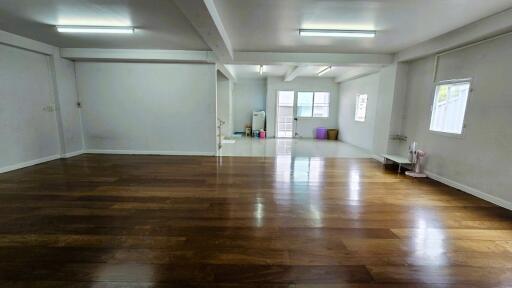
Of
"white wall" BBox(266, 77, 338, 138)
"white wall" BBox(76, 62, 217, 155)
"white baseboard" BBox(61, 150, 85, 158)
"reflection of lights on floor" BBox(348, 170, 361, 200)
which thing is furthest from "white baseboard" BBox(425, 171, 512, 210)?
"white baseboard" BBox(61, 150, 85, 158)

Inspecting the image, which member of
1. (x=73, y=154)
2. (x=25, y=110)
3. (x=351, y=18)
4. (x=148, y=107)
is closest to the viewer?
(x=351, y=18)

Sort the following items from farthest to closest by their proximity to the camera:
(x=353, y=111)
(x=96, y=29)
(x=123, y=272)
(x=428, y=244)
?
(x=353, y=111), (x=96, y=29), (x=428, y=244), (x=123, y=272)

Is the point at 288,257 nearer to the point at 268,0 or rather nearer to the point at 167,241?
the point at 167,241

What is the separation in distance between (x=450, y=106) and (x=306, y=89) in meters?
6.26

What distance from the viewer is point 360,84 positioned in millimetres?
7988

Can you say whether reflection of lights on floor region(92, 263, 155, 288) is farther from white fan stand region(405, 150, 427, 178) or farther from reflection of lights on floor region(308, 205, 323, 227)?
white fan stand region(405, 150, 427, 178)

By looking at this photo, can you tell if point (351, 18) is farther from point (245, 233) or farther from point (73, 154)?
point (73, 154)

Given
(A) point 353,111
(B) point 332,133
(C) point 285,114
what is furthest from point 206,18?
(B) point 332,133

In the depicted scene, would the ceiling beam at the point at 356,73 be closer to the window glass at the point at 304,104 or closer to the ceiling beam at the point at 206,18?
the window glass at the point at 304,104

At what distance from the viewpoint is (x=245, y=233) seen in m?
2.31

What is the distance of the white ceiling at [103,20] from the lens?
2973mm

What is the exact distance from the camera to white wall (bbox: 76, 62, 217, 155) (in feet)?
18.8

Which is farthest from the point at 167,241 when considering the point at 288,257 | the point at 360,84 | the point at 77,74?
the point at 360,84

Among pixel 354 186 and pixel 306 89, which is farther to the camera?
pixel 306 89
